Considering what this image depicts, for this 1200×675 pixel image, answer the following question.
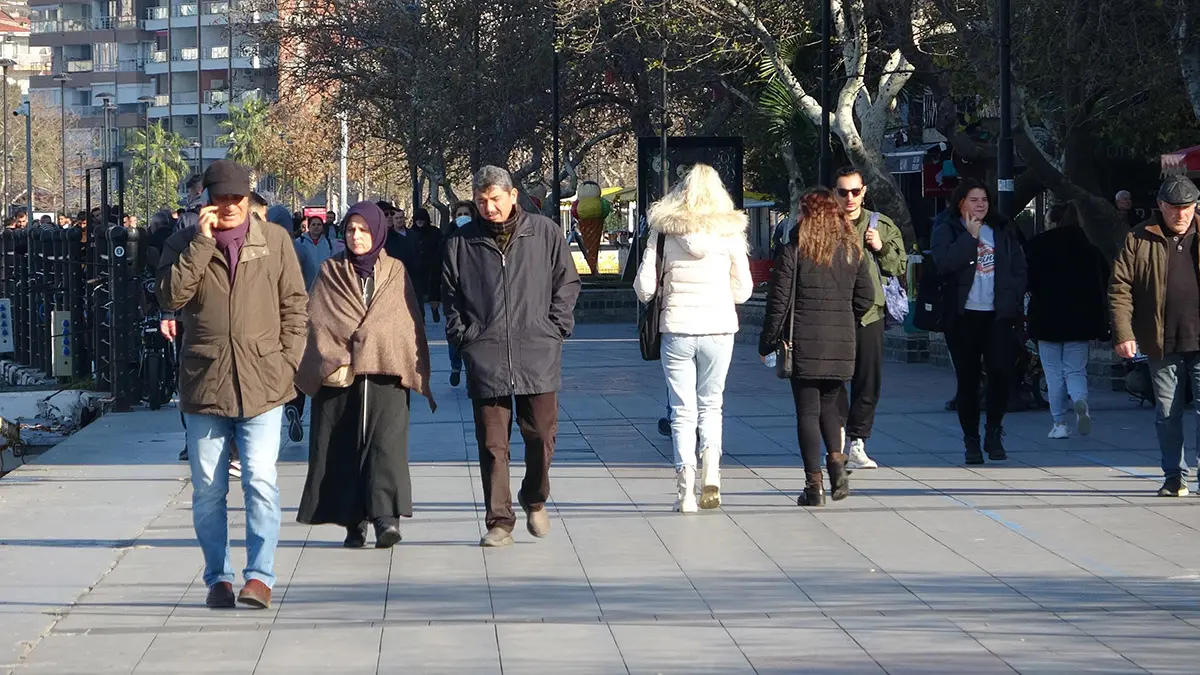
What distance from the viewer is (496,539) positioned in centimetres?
840

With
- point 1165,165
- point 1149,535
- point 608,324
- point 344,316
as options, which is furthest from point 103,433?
point 608,324

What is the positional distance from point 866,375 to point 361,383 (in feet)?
10.8

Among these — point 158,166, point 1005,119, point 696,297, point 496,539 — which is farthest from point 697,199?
point 158,166

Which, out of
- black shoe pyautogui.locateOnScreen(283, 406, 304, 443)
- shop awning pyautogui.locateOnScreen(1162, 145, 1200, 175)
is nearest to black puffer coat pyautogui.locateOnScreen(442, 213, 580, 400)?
black shoe pyautogui.locateOnScreen(283, 406, 304, 443)

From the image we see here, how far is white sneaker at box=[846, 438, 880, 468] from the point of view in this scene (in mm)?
10797

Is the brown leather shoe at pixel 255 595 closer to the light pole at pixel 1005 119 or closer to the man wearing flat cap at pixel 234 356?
the man wearing flat cap at pixel 234 356

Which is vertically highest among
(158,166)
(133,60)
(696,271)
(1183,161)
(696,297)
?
(133,60)

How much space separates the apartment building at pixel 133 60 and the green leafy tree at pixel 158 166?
506 inches

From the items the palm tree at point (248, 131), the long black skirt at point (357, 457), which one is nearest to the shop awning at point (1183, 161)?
the long black skirt at point (357, 457)

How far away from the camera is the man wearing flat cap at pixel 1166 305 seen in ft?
31.4

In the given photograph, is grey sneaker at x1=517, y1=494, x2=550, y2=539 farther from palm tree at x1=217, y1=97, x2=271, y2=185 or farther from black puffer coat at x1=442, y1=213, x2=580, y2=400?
palm tree at x1=217, y1=97, x2=271, y2=185

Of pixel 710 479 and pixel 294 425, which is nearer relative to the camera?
pixel 710 479

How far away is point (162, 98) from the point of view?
125 metres

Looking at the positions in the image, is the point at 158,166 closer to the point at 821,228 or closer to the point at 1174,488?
the point at 821,228
